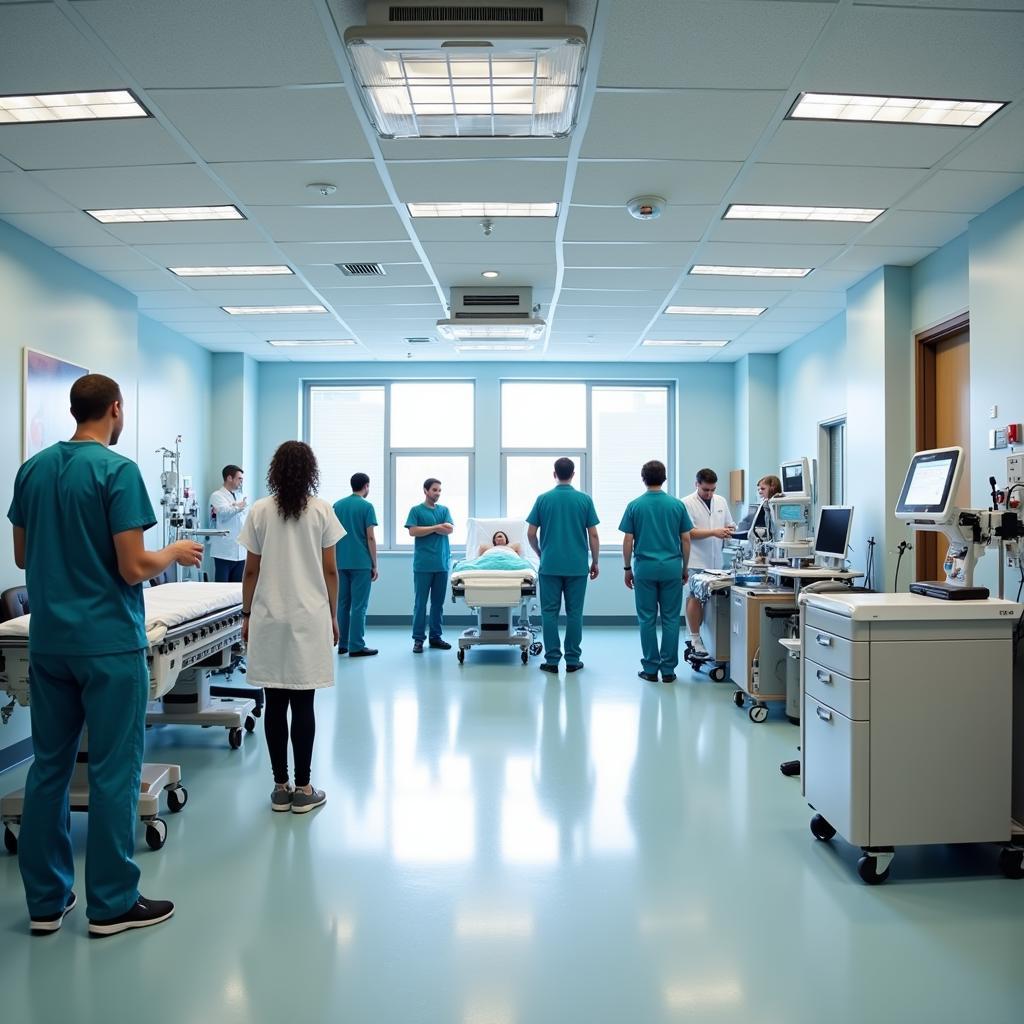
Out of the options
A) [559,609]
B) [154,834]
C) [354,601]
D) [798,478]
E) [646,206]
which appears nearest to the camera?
[154,834]

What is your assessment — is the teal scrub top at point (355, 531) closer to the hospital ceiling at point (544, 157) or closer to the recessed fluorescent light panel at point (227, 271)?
the hospital ceiling at point (544, 157)

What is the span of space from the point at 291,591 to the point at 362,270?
2984mm

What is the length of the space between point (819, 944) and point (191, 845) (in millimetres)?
2203

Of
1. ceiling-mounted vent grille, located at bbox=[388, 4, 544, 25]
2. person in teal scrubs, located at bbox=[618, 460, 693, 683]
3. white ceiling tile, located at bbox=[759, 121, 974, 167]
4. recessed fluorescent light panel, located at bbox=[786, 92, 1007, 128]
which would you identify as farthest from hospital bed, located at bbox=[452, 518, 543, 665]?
ceiling-mounted vent grille, located at bbox=[388, 4, 544, 25]

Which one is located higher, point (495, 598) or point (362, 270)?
point (362, 270)

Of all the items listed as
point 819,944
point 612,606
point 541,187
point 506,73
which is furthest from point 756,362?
point 819,944

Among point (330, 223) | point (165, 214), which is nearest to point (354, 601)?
point (330, 223)

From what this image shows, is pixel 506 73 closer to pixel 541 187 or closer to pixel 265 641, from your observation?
pixel 541 187

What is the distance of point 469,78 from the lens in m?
2.79

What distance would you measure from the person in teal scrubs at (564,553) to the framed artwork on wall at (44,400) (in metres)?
3.24

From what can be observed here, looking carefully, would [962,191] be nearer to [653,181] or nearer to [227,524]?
[653,181]

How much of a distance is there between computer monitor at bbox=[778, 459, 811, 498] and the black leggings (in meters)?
3.27

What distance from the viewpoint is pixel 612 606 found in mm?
8789

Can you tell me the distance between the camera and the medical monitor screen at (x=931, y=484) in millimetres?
2961
